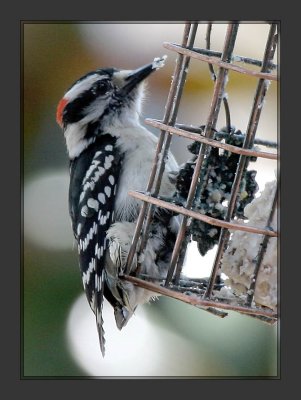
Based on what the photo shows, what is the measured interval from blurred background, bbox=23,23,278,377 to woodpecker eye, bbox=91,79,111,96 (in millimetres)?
133

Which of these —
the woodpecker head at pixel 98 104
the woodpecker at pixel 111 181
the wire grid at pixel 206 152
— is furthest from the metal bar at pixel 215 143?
the woodpecker head at pixel 98 104

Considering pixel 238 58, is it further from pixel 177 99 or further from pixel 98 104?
pixel 98 104

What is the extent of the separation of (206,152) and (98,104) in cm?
58

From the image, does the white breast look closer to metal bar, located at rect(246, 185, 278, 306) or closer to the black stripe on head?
the black stripe on head

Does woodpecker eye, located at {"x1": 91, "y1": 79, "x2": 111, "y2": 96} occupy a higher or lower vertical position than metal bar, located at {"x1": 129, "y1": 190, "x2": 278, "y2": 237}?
higher

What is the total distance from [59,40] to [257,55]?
2.02 feet

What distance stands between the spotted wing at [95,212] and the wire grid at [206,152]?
0.50 feet

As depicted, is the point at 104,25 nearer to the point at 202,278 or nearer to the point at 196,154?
the point at 196,154

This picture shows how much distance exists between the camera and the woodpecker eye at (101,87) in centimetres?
256

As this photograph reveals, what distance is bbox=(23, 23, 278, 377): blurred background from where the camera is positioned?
8.09 ft

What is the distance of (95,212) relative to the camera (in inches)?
93.0

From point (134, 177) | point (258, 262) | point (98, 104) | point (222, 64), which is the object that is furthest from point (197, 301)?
point (98, 104)

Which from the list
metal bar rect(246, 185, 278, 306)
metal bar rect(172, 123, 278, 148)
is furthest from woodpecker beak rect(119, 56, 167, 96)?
metal bar rect(246, 185, 278, 306)

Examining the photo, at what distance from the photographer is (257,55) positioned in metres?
2.50
